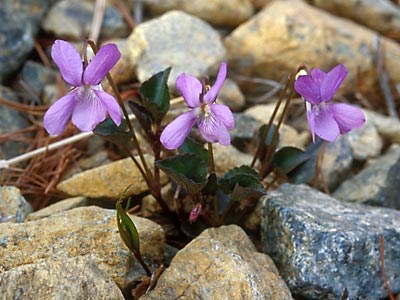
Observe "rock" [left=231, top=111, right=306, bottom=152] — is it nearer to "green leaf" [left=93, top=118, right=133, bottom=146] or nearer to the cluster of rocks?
the cluster of rocks

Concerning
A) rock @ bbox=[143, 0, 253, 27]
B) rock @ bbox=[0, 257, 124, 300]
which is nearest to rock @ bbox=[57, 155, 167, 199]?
rock @ bbox=[0, 257, 124, 300]

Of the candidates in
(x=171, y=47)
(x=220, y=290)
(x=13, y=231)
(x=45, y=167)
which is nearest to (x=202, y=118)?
(x=220, y=290)

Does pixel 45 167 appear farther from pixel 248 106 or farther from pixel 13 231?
pixel 248 106

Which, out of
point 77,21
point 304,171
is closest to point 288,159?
point 304,171

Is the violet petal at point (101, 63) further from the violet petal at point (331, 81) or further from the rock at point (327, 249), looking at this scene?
the rock at point (327, 249)

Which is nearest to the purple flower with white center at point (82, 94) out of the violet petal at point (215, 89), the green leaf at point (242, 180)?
the violet petal at point (215, 89)
